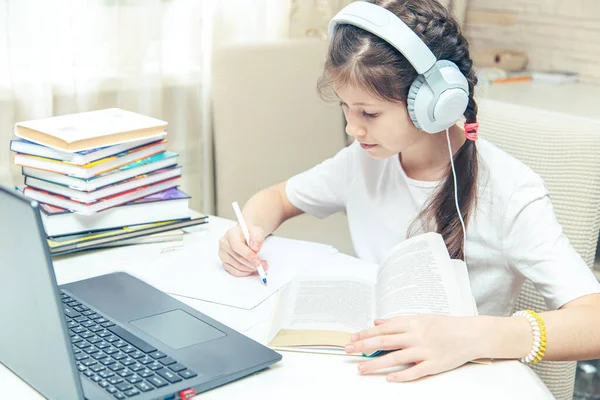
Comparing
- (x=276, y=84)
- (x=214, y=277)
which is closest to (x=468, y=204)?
(x=214, y=277)

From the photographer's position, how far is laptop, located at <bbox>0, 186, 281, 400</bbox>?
0.68 metres

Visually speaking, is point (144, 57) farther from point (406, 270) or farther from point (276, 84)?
point (406, 270)

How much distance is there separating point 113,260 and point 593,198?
83 cm

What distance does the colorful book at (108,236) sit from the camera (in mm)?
1211

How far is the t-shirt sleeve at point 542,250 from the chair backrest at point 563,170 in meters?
0.15

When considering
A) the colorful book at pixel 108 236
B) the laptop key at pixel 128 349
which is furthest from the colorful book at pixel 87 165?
the laptop key at pixel 128 349

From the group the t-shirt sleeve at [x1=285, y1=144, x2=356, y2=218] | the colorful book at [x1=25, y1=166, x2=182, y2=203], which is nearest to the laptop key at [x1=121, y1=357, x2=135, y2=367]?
the colorful book at [x1=25, y1=166, x2=182, y2=203]

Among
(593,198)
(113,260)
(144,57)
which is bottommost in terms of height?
(113,260)

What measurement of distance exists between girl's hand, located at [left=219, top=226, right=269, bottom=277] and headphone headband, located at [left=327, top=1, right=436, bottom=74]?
386mm

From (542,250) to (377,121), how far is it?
0.32 meters

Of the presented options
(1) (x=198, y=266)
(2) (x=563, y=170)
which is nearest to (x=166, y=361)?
(1) (x=198, y=266)

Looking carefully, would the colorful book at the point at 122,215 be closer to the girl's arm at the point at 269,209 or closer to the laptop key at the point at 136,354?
the girl's arm at the point at 269,209

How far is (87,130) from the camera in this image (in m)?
1.25

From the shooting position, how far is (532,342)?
0.92 metres
